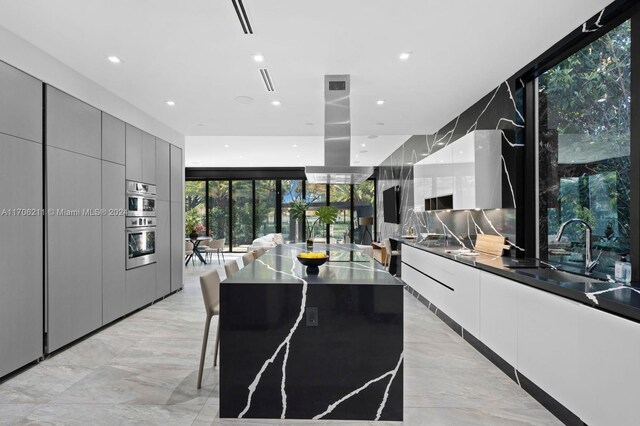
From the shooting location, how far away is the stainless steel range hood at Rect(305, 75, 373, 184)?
142 inches

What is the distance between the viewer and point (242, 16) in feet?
7.71

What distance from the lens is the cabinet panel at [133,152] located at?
4.18 m

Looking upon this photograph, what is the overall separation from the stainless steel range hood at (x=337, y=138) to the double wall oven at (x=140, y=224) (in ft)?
7.17

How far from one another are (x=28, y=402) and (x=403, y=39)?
367cm

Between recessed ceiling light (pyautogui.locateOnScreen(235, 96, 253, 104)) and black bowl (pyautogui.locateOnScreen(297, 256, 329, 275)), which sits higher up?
recessed ceiling light (pyautogui.locateOnScreen(235, 96, 253, 104))

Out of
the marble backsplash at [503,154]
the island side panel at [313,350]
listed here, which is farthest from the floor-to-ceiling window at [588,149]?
the island side panel at [313,350]

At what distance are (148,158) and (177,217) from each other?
1184 millimetres

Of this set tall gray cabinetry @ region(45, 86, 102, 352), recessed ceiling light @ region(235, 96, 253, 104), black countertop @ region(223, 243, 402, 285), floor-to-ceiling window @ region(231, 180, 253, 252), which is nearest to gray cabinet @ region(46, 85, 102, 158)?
tall gray cabinetry @ region(45, 86, 102, 352)

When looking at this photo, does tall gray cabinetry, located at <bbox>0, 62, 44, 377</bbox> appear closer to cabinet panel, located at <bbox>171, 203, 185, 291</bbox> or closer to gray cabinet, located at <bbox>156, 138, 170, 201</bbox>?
gray cabinet, located at <bbox>156, 138, 170, 201</bbox>

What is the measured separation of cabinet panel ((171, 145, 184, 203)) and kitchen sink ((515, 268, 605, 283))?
4762 millimetres

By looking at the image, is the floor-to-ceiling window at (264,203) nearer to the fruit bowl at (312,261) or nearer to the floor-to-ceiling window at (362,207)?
the floor-to-ceiling window at (362,207)

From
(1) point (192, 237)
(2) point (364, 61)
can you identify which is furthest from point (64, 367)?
(1) point (192, 237)

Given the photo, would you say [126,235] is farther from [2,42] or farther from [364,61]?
[364,61]

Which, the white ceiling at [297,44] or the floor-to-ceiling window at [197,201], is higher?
the white ceiling at [297,44]
